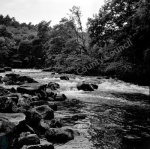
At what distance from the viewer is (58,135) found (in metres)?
6.45

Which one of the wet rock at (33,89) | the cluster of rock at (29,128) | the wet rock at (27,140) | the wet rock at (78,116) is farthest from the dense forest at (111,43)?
the wet rock at (27,140)

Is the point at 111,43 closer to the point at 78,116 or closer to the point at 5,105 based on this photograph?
the point at 78,116

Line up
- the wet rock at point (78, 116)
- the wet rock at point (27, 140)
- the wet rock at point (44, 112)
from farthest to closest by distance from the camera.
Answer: the wet rock at point (78, 116)
the wet rock at point (44, 112)
the wet rock at point (27, 140)

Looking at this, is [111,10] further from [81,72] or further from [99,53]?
[81,72]

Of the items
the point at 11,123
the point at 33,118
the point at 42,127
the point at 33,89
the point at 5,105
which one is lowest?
the point at 42,127

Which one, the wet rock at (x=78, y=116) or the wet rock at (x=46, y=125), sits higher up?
the wet rock at (x=46, y=125)

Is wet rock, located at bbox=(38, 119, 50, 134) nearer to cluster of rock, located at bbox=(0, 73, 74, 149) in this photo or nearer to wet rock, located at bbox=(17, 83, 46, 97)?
cluster of rock, located at bbox=(0, 73, 74, 149)

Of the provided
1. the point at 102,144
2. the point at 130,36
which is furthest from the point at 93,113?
the point at 130,36

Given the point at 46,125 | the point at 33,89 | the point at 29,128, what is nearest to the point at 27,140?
the point at 29,128

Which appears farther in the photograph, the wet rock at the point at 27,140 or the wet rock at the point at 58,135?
the wet rock at the point at 58,135

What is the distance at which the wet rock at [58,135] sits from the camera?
644 cm

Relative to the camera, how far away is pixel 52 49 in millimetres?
47000

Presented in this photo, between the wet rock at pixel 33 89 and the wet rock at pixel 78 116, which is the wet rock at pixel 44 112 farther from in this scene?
the wet rock at pixel 33 89

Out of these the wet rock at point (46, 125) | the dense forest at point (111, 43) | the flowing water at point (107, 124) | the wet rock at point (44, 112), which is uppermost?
the dense forest at point (111, 43)
